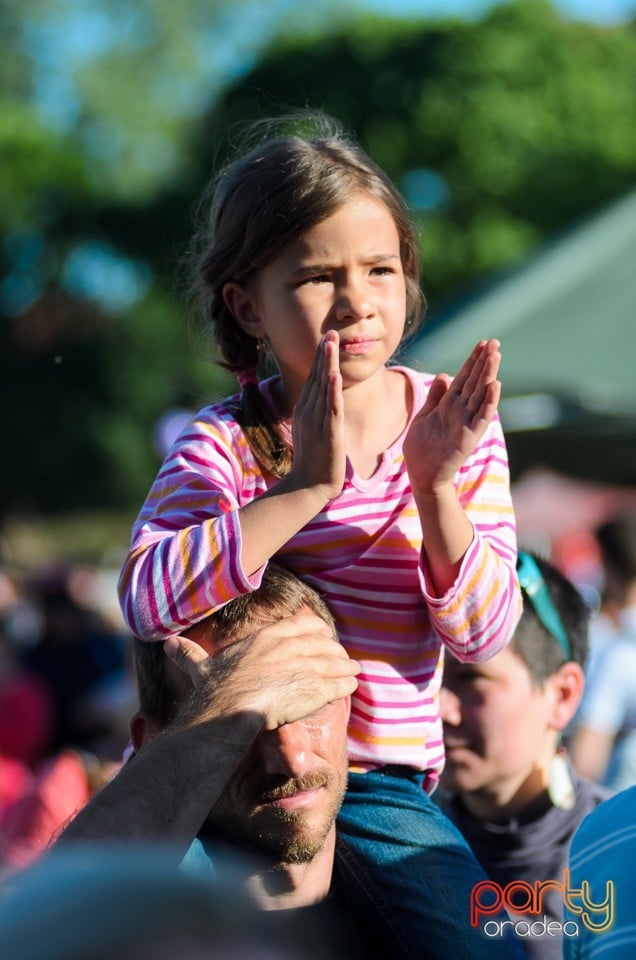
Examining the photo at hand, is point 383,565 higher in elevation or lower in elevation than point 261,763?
higher

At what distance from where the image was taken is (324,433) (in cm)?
221

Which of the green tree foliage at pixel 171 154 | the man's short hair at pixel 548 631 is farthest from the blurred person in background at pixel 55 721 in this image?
the green tree foliage at pixel 171 154

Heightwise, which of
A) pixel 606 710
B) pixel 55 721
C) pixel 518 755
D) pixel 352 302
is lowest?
pixel 55 721

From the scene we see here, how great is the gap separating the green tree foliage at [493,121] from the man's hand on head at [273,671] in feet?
72.2

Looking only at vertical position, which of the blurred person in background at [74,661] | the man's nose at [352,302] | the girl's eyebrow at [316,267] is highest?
the girl's eyebrow at [316,267]

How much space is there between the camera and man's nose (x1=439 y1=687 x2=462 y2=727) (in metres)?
3.08

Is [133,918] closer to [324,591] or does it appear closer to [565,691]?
[324,591]

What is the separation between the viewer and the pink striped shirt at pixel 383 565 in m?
2.32

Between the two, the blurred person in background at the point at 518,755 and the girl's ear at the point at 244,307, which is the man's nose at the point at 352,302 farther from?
the blurred person in background at the point at 518,755

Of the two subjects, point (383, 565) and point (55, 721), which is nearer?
point (383, 565)

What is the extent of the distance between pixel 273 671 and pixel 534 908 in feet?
2.95

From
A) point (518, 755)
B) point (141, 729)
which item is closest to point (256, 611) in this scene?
point (141, 729)

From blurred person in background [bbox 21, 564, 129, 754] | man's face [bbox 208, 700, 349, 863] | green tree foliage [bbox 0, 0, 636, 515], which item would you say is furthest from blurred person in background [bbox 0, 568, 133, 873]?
green tree foliage [bbox 0, 0, 636, 515]

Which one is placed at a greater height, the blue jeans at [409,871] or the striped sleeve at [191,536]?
the striped sleeve at [191,536]
